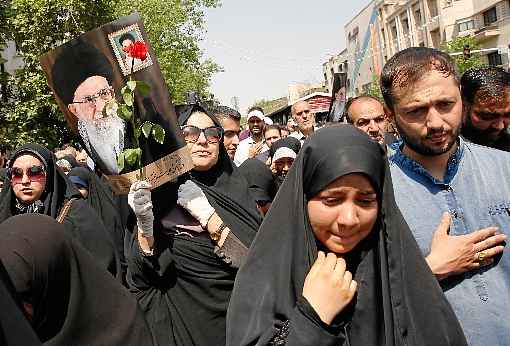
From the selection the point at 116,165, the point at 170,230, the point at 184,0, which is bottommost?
the point at 170,230

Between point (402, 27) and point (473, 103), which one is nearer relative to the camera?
point (473, 103)

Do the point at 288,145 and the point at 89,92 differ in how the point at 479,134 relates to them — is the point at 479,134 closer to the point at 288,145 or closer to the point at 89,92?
the point at 89,92

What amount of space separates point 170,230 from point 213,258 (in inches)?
10.9

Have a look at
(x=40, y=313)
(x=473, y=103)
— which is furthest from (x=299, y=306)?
(x=473, y=103)

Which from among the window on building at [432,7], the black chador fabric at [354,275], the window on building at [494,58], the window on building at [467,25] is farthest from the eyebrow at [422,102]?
the window on building at [432,7]

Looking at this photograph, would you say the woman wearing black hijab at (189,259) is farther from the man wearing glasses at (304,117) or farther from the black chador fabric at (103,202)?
the man wearing glasses at (304,117)

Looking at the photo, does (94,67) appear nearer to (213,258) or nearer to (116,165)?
(116,165)

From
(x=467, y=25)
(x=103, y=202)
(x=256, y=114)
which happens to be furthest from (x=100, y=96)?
(x=467, y=25)

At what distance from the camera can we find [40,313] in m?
2.05

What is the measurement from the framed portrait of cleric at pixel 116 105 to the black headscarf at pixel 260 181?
1421mm

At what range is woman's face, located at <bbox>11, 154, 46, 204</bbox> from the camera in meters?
4.46

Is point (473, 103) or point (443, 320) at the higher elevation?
point (473, 103)

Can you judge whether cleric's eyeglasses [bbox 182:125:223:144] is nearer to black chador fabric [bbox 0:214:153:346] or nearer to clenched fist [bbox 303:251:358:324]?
black chador fabric [bbox 0:214:153:346]

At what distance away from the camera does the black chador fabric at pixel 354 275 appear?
1.91m
